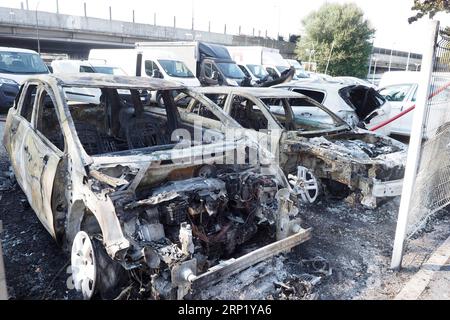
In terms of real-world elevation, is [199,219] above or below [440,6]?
below

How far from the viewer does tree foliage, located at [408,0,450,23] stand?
6.72 meters

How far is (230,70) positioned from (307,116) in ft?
26.9

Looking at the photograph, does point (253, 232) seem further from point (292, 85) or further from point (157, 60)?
point (157, 60)

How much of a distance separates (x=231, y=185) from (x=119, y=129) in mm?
2098

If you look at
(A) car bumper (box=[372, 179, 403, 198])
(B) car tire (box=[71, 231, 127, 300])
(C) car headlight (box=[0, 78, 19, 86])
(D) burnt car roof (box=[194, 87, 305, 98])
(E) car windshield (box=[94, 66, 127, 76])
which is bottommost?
(B) car tire (box=[71, 231, 127, 300])

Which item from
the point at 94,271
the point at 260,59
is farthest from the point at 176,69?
the point at 94,271

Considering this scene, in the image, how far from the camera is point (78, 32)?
29906 mm

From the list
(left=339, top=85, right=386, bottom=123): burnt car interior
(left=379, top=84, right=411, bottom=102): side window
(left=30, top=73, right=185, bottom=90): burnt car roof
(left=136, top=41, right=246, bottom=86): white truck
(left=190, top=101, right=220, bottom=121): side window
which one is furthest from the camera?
(left=136, top=41, right=246, bottom=86): white truck

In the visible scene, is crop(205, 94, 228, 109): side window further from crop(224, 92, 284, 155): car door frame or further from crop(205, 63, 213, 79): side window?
crop(205, 63, 213, 79): side window

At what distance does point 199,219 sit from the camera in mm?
3178

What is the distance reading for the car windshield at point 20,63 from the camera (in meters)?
10.2

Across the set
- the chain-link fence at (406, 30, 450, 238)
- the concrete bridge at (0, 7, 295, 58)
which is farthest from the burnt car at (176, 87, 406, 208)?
the concrete bridge at (0, 7, 295, 58)

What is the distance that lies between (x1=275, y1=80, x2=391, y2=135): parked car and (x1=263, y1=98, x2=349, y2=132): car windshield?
750 mm

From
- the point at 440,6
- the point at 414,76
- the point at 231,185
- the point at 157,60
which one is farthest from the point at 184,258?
the point at 157,60
